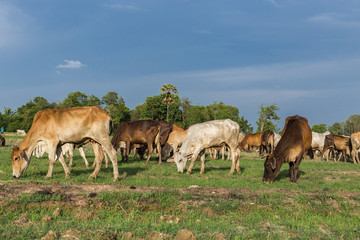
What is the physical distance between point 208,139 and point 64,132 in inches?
235

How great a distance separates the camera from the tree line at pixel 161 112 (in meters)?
83.6

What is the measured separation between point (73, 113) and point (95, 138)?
44.1 inches

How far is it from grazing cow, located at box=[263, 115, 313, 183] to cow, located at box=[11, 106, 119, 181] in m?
5.49

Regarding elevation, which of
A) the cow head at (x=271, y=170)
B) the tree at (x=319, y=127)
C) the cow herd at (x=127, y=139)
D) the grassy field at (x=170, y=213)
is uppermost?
the tree at (x=319, y=127)

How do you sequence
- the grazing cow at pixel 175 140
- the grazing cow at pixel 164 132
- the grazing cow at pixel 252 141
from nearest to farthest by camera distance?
the grazing cow at pixel 164 132 → the grazing cow at pixel 175 140 → the grazing cow at pixel 252 141

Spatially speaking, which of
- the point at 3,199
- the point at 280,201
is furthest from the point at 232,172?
the point at 3,199

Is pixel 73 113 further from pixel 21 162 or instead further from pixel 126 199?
pixel 126 199

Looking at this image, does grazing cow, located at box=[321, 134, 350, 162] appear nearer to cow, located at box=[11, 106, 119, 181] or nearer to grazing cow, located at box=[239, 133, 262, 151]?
grazing cow, located at box=[239, 133, 262, 151]

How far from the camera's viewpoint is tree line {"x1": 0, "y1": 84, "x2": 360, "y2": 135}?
83562mm

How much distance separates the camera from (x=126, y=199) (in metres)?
7.70

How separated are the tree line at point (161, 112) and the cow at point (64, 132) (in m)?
70.6

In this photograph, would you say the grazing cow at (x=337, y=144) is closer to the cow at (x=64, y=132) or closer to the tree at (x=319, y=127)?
the cow at (x=64, y=132)

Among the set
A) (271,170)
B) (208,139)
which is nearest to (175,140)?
(208,139)

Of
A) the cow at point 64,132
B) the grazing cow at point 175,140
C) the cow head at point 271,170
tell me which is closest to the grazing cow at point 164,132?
the grazing cow at point 175,140
